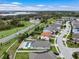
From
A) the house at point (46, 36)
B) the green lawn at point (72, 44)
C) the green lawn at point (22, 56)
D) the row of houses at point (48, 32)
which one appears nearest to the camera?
the green lawn at point (22, 56)

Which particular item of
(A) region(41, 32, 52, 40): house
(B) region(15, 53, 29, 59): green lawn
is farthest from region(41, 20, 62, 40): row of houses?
(B) region(15, 53, 29, 59): green lawn

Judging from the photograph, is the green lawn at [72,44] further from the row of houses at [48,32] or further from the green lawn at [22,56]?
the green lawn at [22,56]

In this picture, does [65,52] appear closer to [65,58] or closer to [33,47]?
[65,58]

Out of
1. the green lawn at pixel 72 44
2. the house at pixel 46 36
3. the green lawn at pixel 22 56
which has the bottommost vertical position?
the green lawn at pixel 72 44

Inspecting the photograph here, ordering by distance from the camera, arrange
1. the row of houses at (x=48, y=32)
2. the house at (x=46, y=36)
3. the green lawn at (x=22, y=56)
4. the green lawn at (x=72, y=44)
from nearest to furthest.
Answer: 1. the green lawn at (x=22, y=56)
2. the green lawn at (x=72, y=44)
3. the house at (x=46, y=36)
4. the row of houses at (x=48, y=32)

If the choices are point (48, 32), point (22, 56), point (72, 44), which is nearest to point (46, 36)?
point (48, 32)

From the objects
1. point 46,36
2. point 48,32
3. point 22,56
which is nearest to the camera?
point 22,56

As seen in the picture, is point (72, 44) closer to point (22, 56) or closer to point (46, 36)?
point (46, 36)

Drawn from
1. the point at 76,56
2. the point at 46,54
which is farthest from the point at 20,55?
the point at 76,56

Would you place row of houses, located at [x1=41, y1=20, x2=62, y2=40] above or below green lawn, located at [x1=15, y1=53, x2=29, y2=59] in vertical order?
below

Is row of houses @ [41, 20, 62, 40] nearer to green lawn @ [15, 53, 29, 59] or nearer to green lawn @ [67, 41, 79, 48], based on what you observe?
green lawn @ [67, 41, 79, 48]

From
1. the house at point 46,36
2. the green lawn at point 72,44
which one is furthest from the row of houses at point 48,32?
the green lawn at point 72,44
